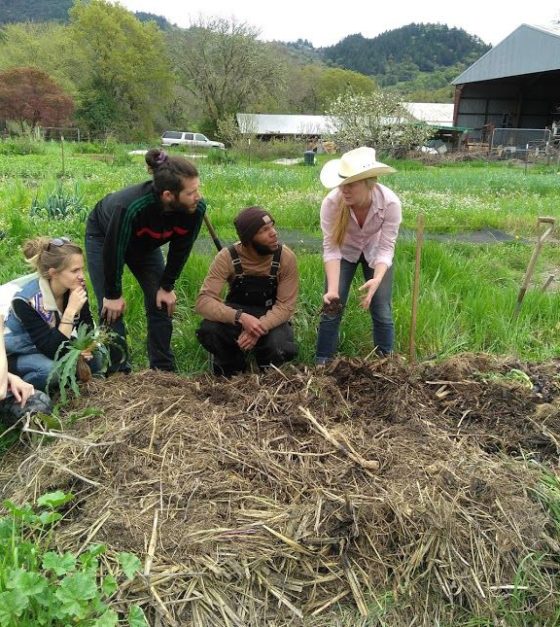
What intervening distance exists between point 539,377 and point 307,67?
6396 centimetres

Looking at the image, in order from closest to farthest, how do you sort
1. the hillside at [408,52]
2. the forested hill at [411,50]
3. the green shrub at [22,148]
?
the green shrub at [22,148] → the hillside at [408,52] → the forested hill at [411,50]

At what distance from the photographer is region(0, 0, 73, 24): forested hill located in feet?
330

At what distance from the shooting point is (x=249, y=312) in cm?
340

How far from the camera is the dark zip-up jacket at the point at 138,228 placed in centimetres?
283

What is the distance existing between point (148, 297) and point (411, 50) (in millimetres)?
123990

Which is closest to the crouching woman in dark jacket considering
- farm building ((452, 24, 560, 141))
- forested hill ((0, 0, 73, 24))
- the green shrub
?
the green shrub

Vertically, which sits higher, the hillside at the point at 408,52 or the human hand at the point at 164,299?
the hillside at the point at 408,52

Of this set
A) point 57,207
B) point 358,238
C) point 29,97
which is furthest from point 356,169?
point 29,97

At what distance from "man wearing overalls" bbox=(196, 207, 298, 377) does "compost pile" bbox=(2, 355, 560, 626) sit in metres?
0.70

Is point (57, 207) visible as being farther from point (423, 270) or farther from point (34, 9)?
point (34, 9)

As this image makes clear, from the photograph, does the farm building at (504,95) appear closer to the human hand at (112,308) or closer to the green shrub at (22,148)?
the green shrub at (22,148)

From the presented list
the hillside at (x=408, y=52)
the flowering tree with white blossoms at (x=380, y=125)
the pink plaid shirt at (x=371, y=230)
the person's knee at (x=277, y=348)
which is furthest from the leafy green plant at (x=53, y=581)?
the hillside at (x=408, y=52)

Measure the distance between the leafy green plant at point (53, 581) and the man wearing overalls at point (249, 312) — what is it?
1644 millimetres

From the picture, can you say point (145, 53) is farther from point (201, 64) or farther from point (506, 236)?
point (506, 236)
